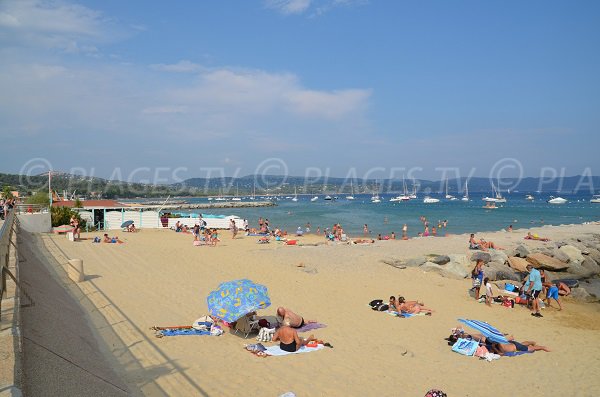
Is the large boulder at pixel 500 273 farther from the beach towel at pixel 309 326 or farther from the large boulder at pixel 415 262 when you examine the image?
the beach towel at pixel 309 326

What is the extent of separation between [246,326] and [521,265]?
13117mm

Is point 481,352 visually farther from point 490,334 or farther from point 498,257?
point 498,257

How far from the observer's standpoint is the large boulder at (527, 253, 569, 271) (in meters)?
18.0

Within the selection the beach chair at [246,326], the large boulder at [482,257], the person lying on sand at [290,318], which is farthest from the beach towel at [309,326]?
the large boulder at [482,257]

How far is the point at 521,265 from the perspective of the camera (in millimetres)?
17250

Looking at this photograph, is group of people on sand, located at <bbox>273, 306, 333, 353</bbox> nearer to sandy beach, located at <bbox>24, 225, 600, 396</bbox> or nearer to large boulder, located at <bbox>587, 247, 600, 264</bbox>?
sandy beach, located at <bbox>24, 225, 600, 396</bbox>

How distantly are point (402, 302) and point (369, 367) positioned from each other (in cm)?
378

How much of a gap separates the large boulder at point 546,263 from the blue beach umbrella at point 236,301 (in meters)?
14.0

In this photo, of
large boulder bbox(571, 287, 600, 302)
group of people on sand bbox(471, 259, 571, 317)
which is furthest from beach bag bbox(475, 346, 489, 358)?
large boulder bbox(571, 287, 600, 302)

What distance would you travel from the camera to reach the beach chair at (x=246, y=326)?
8688 millimetres

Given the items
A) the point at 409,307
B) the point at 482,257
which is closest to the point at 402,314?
the point at 409,307

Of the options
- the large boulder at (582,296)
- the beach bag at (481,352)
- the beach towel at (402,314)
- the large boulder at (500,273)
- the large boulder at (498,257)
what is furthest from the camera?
the large boulder at (498,257)

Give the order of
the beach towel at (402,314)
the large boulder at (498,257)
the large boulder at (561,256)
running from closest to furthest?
the beach towel at (402,314) → the large boulder at (498,257) → the large boulder at (561,256)

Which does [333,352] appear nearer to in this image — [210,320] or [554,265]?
[210,320]
